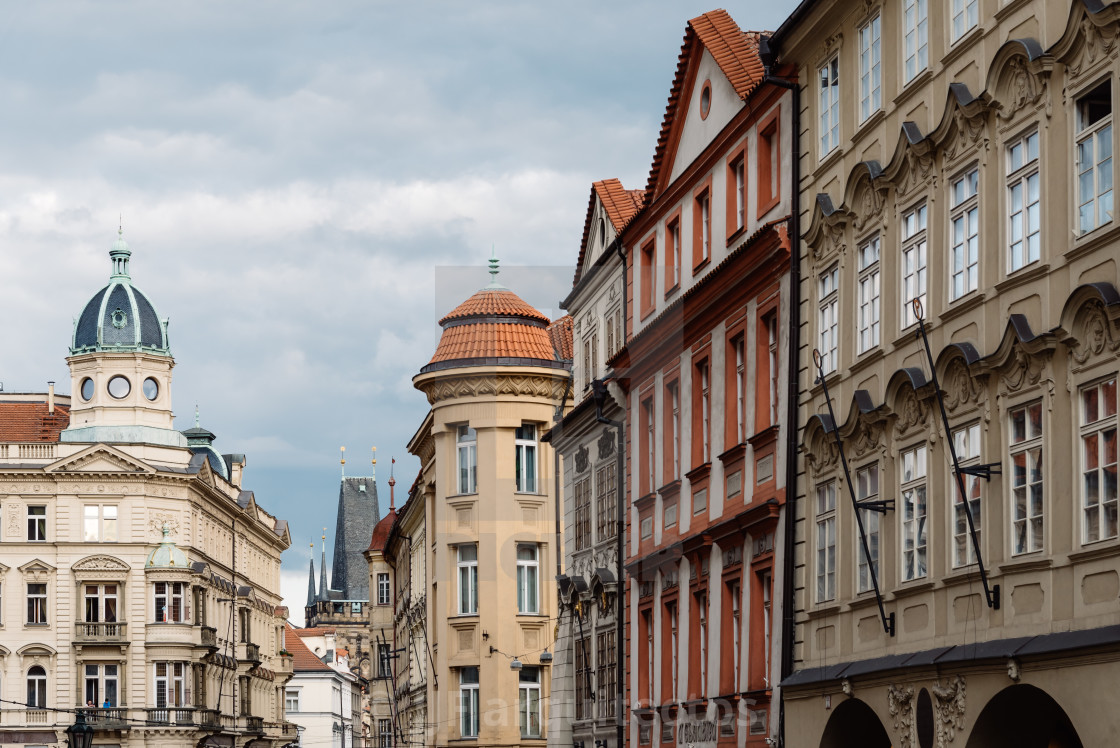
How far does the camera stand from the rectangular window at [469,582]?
168 feet

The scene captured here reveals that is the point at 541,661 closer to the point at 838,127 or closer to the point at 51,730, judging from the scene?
the point at 838,127

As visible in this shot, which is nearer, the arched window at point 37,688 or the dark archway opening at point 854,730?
the dark archway opening at point 854,730

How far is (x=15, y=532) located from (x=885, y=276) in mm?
71416

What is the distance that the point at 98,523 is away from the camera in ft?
288

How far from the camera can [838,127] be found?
25.6 meters

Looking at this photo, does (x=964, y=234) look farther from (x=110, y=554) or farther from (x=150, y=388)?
(x=150, y=388)

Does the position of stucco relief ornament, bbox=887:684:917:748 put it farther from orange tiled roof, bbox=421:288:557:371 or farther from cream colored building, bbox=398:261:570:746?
orange tiled roof, bbox=421:288:557:371

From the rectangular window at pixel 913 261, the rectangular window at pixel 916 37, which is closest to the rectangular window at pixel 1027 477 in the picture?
the rectangular window at pixel 913 261

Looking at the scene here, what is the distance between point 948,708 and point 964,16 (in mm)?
8021

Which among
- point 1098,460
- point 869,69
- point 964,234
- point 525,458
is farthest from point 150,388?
point 1098,460

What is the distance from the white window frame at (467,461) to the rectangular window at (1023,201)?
33.7 meters

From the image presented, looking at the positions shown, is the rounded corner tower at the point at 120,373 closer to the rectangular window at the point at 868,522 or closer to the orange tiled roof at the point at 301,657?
the rectangular window at the point at 868,522

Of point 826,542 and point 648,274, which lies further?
point 648,274

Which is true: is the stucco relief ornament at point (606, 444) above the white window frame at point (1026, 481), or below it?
above
